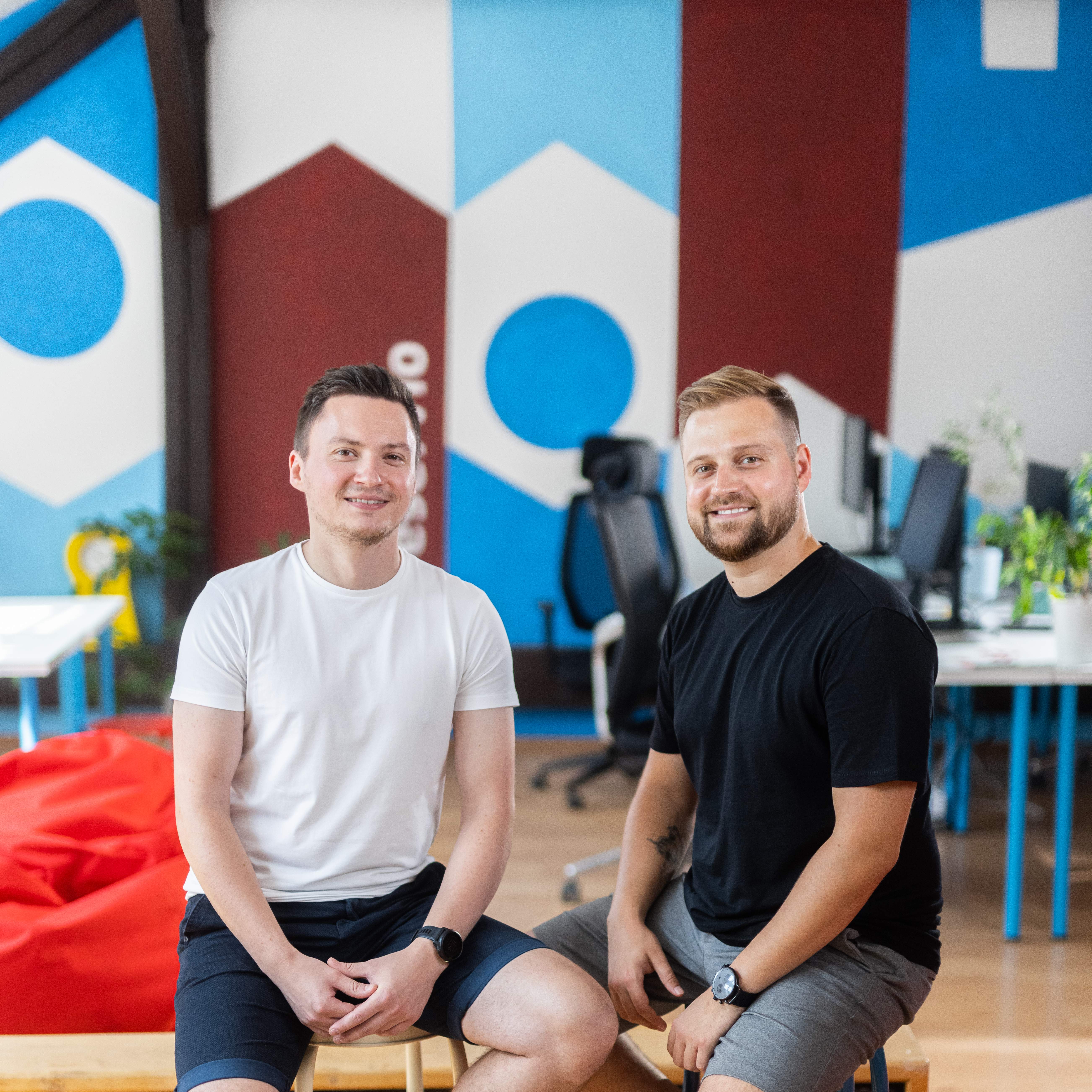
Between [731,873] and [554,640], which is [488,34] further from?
[731,873]

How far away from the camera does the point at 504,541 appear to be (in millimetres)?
4762

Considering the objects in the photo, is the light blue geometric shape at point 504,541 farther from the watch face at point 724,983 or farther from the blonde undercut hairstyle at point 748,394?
the watch face at point 724,983

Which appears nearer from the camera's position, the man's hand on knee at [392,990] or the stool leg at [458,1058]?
the man's hand on knee at [392,990]

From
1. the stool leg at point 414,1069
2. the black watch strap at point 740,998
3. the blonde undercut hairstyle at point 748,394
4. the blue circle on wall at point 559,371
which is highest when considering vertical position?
the blue circle on wall at point 559,371

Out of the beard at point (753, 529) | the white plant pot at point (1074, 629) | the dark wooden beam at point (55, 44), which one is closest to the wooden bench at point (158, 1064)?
the beard at point (753, 529)

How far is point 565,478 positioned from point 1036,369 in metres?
2.20

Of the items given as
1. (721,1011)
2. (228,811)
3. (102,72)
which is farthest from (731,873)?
(102,72)

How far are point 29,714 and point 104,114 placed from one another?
2.71m

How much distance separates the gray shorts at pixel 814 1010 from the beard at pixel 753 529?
1.81 ft

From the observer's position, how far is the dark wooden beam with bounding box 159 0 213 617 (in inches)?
174

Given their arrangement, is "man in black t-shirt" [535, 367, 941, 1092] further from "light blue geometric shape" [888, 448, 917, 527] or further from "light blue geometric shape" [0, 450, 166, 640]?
"light blue geometric shape" [0, 450, 166, 640]

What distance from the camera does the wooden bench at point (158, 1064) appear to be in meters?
1.64

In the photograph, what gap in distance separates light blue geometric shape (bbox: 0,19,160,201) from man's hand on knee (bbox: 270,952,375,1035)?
3.97m

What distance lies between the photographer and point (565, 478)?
4746mm
